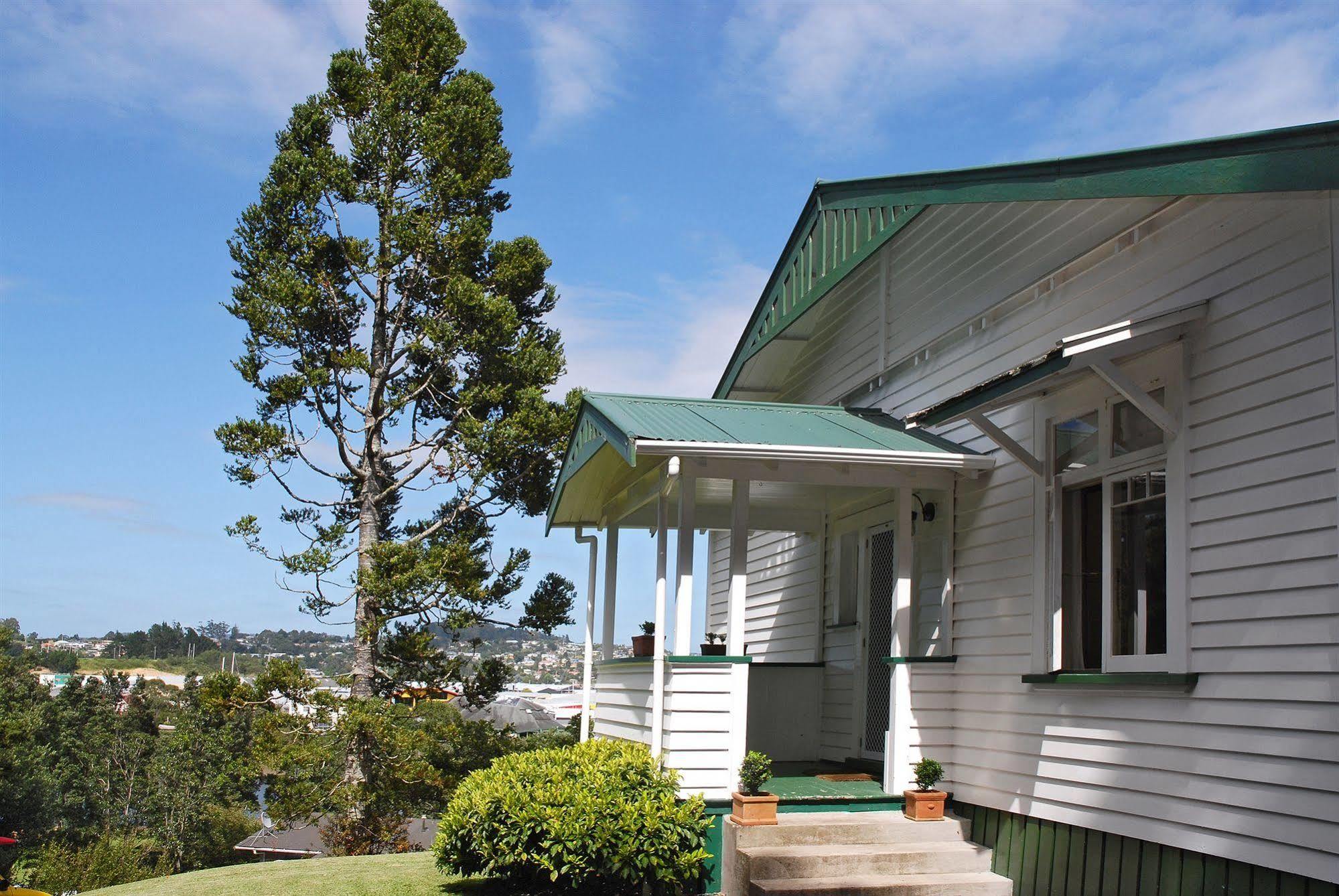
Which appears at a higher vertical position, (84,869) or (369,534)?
(369,534)

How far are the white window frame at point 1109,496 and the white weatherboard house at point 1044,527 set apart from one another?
0.08 feet

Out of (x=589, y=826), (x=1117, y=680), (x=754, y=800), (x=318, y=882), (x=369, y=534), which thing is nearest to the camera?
(x=1117, y=680)

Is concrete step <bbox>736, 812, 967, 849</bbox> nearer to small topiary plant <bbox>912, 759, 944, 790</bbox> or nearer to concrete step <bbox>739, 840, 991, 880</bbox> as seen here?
concrete step <bbox>739, 840, 991, 880</bbox>

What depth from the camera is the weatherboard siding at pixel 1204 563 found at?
5.73m

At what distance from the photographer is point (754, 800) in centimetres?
830

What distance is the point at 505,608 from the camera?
1925 cm

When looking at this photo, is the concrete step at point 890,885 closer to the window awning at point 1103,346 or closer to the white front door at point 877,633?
the white front door at point 877,633

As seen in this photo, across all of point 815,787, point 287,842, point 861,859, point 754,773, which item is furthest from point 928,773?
point 287,842

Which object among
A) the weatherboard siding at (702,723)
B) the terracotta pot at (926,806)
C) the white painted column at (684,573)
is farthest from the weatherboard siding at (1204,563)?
the white painted column at (684,573)

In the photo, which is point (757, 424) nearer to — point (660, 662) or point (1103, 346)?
point (660, 662)

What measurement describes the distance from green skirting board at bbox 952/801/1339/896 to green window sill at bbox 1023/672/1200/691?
890 mm

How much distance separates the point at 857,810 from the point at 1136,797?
2423 mm

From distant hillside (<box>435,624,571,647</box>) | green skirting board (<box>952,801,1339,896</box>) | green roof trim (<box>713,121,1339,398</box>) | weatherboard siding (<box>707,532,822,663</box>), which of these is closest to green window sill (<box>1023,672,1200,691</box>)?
green skirting board (<box>952,801,1339,896</box>)

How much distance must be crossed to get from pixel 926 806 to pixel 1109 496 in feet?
9.07
